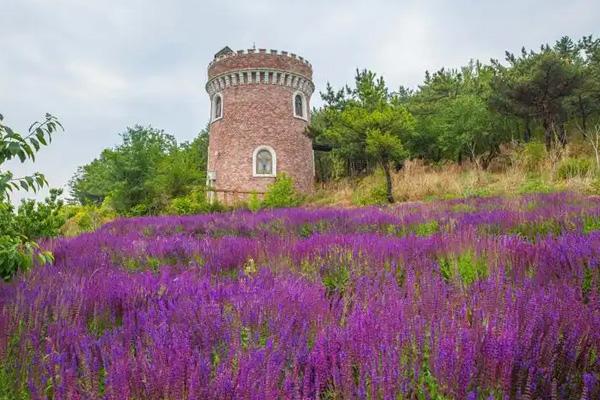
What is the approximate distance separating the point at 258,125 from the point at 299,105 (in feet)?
13.3

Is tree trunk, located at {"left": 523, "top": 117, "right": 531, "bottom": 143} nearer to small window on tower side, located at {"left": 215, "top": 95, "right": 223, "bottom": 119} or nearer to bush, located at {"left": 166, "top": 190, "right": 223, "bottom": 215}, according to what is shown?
bush, located at {"left": 166, "top": 190, "right": 223, "bottom": 215}

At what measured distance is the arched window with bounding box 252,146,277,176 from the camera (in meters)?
29.5

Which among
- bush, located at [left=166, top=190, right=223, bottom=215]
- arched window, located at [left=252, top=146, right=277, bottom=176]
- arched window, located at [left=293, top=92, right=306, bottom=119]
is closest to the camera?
bush, located at [left=166, top=190, right=223, bottom=215]

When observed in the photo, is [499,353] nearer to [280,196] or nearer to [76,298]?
[76,298]

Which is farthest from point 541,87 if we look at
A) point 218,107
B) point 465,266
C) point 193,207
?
point 465,266

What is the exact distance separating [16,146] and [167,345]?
1566mm

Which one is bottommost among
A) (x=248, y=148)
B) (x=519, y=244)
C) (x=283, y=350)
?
→ (x=283, y=350)

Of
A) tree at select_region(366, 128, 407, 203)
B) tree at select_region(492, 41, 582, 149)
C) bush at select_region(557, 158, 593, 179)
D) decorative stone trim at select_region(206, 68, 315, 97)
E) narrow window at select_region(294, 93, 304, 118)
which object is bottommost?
bush at select_region(557, 158, 593, 179)

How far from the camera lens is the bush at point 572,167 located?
1444 cm

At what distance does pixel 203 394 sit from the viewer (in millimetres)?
985

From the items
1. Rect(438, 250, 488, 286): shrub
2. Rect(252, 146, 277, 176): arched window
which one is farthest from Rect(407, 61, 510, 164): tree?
Rect(438, 250, 488, 286): shrub

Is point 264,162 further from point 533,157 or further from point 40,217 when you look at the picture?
point 40,217

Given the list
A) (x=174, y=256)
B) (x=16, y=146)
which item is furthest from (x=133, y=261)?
(x=16, y=146)

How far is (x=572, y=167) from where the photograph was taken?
1481 cm
